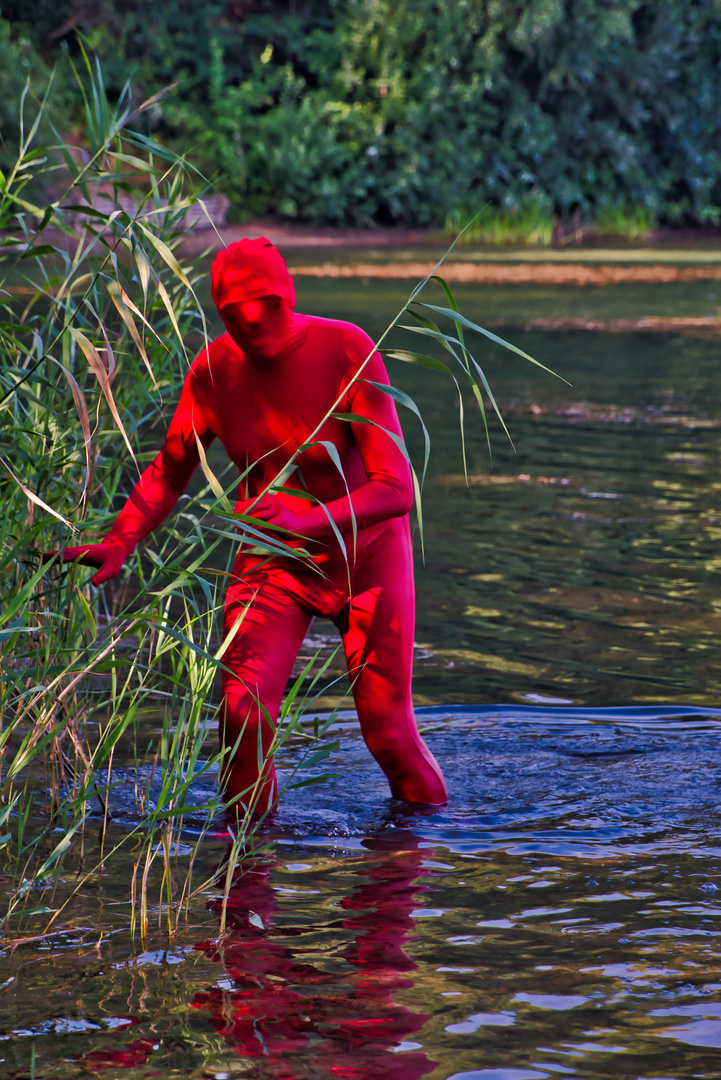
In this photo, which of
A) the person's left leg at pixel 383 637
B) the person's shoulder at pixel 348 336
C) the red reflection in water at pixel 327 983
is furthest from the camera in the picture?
the person's left leg at pixel 383 637

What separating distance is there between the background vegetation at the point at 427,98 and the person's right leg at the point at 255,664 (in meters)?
25.6

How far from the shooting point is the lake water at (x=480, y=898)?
2748 mm

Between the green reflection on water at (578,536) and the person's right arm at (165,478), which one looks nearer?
the person's right arm at (165,478)

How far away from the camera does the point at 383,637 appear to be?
3695 mm

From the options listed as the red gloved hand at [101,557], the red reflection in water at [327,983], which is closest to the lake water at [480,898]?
the red reflection in water at [327,983]

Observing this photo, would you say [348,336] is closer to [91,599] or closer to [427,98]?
[91,599]

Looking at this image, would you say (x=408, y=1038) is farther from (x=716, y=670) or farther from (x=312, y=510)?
(x=716, y=670)

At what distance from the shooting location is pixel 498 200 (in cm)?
3111

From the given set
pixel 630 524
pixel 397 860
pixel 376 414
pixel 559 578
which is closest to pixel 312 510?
pixel 376 414

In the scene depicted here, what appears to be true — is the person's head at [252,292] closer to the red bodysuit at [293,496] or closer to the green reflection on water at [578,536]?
the red bodysuit at [293,496]

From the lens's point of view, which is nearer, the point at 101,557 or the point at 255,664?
the point at 101,557

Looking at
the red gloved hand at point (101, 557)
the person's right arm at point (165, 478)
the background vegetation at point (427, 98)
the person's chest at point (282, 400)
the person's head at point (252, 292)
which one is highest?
the background vegetation at point (427, 98)

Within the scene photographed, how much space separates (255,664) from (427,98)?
28734 mm

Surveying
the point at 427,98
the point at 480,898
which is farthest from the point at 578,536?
the point at 427,98
